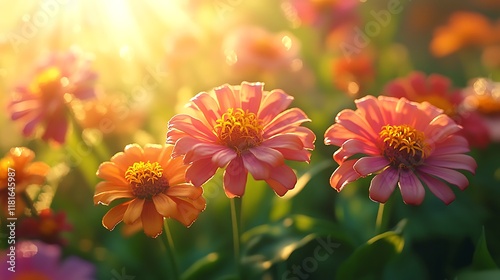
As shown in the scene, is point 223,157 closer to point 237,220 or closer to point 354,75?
point 237,220

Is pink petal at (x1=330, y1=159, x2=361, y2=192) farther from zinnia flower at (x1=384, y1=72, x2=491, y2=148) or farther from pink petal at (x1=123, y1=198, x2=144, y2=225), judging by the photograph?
zinnia flower at (x1=384, y1=72, x2=491, y2=148)

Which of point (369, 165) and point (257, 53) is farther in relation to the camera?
point (257, 53)

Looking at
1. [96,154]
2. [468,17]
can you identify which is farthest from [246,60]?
[468,17]

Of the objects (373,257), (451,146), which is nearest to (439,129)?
(451,146)

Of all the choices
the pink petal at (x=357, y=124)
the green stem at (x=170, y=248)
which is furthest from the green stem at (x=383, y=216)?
the green stem at (x=170, y=248)

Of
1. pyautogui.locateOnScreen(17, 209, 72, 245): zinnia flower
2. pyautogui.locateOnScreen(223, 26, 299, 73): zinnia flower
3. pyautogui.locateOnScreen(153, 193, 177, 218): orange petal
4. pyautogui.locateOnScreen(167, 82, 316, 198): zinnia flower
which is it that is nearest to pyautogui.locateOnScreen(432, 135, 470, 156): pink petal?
pyautogui.locateOnScreen(167, 82, 316, 198): zinnia flower

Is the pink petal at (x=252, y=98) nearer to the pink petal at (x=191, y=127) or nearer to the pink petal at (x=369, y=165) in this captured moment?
the pink petal at (x=191, y=127)

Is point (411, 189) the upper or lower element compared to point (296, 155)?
lower
